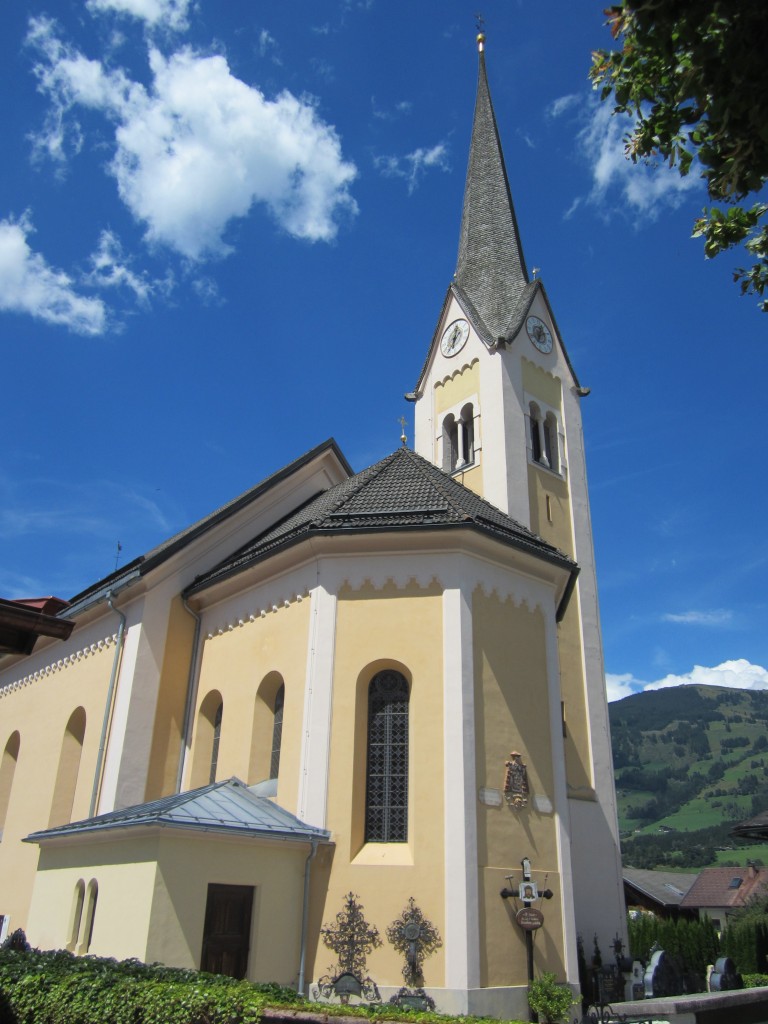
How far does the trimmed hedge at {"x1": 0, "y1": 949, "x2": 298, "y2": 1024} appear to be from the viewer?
7.23 meters

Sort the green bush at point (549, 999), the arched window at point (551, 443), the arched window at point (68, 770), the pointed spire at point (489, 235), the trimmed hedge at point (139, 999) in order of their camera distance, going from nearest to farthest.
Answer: the trimmed hedge at point (139, 999), the green bush at point (549, 999), the arched window at point (68, 770), the arched window at point (551, 443), the pointed spire at point (489, 235)

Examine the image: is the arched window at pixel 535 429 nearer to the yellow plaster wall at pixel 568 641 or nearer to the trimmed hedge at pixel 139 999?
the yellow plaster wall at pixel 568 641

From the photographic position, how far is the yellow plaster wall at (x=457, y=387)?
27.7 m

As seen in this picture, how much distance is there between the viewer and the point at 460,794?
475 inches

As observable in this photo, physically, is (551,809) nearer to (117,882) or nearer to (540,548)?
(540,548)

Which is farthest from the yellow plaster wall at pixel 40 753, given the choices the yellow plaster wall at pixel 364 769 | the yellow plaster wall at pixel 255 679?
the yellow plaster wall at pixel 364 769

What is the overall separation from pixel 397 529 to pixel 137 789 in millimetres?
7174

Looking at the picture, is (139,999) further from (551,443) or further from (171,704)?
(551,443)

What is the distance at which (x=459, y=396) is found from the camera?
1105 inches

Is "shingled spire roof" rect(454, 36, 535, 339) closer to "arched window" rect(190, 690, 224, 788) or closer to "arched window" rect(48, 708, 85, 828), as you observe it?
"arched window" rect(190, 690, 224, 788)

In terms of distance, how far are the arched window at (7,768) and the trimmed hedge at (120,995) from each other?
13874 mm

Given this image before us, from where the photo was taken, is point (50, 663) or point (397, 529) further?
point (50, 663)

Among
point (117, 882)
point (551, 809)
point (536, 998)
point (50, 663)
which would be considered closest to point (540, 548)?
point (551, 809)

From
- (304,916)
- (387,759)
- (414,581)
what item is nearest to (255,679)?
(387,759)
